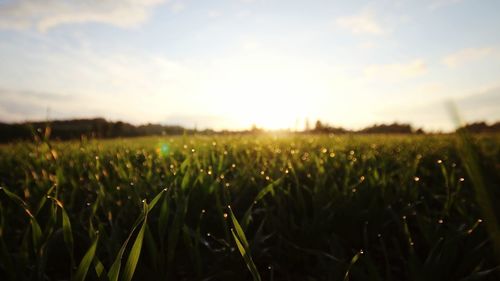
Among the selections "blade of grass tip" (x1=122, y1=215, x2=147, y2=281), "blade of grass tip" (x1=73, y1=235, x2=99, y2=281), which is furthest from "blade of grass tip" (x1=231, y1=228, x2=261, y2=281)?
"blade of grass tip" (x1=73, y1=235, x2=99, y2=281)

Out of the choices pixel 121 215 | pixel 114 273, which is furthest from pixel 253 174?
pixel 114 273

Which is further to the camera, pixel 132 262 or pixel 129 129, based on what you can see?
pixel 129 129

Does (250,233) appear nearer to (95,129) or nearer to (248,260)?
(248,260)

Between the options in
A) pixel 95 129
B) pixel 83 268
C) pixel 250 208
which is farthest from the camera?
pixel 95 129

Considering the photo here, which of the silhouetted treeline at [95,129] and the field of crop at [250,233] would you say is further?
the silhouetted treeline at [95,129]

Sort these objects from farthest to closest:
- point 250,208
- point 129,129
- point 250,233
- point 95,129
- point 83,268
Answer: point 129,129 → point 95,129 → point 250,233 → point 250,208 → point 83,268

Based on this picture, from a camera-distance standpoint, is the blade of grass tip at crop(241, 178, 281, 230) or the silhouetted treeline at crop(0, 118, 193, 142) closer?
the blade of grass tip at crop(241, 178, 281, 230)

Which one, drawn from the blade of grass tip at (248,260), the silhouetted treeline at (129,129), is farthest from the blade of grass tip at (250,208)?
the silhouetted treeline at (129,129)

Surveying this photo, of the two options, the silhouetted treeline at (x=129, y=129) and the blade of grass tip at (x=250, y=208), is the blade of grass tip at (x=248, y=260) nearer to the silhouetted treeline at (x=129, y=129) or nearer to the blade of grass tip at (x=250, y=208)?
the blade of grass tip at (x=250, y=208)

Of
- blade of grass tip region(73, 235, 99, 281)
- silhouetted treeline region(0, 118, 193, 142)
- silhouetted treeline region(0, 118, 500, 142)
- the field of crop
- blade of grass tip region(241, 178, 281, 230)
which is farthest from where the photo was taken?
silhouetted treeline region(0, 118, 193, 142)

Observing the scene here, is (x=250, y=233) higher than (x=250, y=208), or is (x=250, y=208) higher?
(x=250, y=208)

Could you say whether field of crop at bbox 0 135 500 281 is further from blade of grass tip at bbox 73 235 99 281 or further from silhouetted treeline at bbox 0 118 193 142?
silhouetted treeline at bbox 0 118 193 142

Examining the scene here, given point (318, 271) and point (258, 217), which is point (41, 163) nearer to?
point (258, 217)

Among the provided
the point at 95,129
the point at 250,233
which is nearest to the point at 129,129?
the point at 95,129
